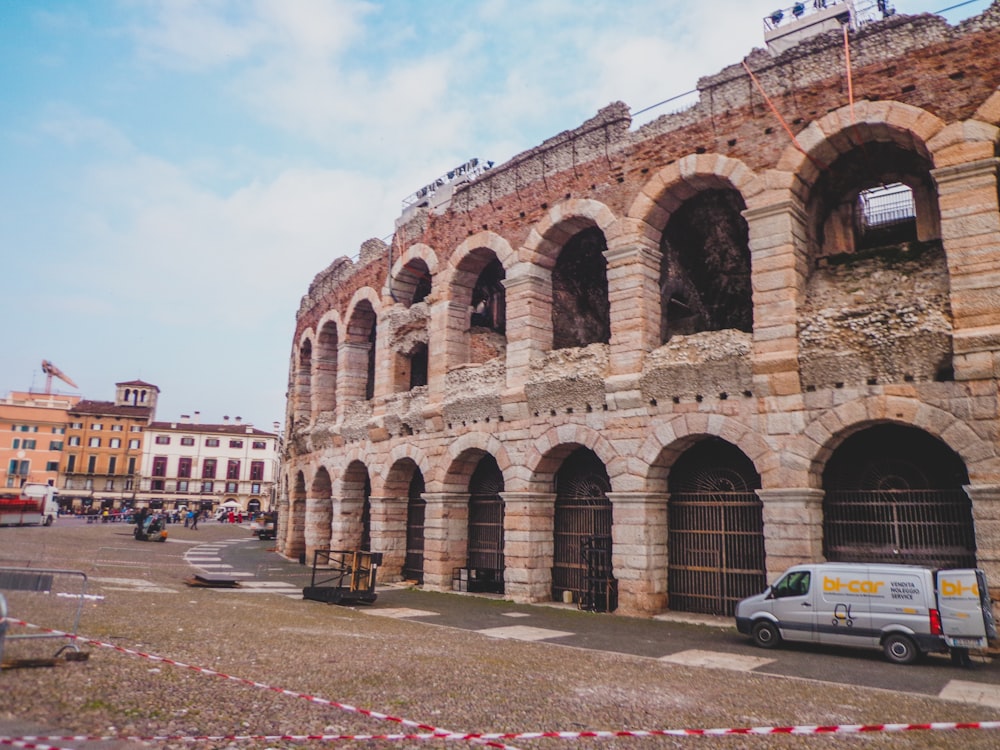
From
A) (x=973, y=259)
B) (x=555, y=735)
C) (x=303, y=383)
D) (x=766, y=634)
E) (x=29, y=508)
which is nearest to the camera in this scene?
(x=555, y=735)

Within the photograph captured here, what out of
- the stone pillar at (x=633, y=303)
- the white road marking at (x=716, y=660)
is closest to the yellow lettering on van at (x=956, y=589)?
the white road marking at (x=716, y=660)

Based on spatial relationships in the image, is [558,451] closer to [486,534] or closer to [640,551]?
[640,551]

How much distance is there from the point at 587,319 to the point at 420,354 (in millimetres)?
6539

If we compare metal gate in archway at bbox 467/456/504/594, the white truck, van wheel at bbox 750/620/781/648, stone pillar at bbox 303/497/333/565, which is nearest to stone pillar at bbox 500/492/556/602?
metal gate in archway at bbox 467/456/504/594

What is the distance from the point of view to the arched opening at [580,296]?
62.5ft

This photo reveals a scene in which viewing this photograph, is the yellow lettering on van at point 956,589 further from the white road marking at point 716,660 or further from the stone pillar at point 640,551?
the stone pillar at point 640,551

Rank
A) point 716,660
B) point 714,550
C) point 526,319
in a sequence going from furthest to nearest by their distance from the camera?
point 526,319, point 714,550, point 716,660

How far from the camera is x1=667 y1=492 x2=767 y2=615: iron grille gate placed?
45.7ft

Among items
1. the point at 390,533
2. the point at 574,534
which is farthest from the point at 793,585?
the point at 390,533

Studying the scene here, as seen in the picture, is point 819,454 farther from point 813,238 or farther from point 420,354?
point 420,354

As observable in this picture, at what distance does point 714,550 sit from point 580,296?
7.79 meters

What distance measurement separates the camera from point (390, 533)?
69.5 feet

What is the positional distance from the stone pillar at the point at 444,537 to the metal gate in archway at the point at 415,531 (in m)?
1.89

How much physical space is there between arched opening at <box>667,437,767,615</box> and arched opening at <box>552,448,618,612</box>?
153 centimetres
